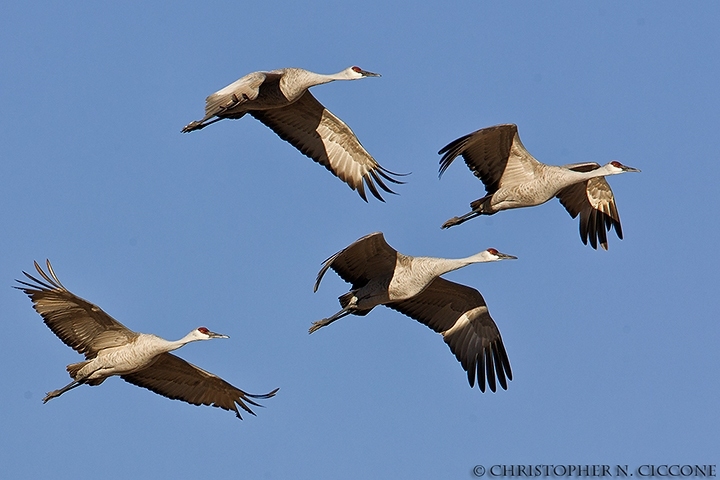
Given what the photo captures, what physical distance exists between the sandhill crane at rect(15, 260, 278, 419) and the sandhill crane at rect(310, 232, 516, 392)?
1.58m

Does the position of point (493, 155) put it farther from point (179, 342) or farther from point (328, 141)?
point (179, 342)

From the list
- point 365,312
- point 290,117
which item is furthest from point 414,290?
point 290,117

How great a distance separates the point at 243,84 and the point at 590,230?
569 cm

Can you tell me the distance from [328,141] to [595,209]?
3951 mm

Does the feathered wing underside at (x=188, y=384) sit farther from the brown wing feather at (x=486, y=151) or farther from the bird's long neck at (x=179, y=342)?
the brown wing feather at (x=486, y=151)

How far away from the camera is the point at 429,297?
51.6ft

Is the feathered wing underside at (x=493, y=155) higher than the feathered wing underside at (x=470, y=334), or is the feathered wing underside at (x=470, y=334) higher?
the feathered wing underside at (x=493, y=155)

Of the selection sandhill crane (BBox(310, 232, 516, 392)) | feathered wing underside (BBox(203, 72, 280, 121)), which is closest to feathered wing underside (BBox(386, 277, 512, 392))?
sandhill crane (BBox(310, 232, 516, 392))

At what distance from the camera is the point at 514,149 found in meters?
15.8

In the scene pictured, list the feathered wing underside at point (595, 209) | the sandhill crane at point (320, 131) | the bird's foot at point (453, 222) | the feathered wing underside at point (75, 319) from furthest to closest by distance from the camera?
the feathered wing underside at point (595, 209) → the bird's foot at point (453, 222) → the sandhill crane at point (320, 131) → the feathered wing underside at point (75, 319)

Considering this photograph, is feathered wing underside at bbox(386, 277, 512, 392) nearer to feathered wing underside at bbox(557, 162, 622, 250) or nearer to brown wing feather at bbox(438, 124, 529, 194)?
brown wing feather at bbox(438, 124, 529, 194)

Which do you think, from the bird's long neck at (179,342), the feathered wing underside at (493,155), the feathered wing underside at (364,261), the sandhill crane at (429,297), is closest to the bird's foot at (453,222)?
the feathered wing underside at (493,155)

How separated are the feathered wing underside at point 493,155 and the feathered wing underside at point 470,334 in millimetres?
1629

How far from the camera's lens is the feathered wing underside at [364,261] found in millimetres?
14004
